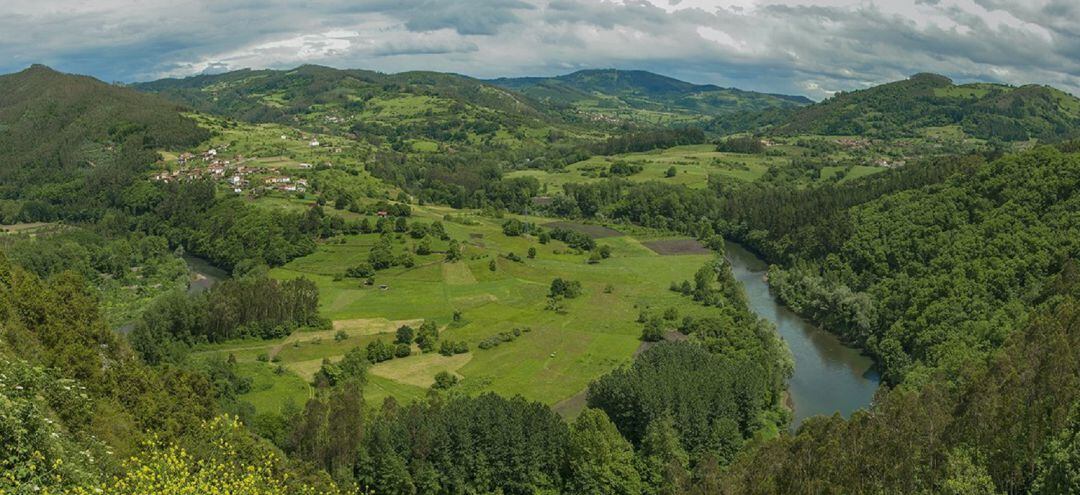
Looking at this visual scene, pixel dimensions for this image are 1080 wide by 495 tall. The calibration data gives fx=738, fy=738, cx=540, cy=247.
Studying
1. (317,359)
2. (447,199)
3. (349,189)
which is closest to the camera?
(317,359)

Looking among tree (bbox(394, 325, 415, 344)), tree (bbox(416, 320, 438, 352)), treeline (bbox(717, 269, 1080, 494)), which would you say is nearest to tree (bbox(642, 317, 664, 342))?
tree (bbox(416, 320, 438, 352))

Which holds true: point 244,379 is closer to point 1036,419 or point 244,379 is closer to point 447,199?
point 1036,419

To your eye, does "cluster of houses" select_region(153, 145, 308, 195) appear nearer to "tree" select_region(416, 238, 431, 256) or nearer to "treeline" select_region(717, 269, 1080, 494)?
"tree" select_region(416, 238, 431, 256)

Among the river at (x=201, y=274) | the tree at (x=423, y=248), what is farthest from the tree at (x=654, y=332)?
the river at (x=201, y=274)

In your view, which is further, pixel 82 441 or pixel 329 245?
pixel 329 245

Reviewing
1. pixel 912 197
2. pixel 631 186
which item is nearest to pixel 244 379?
pixel 912 197

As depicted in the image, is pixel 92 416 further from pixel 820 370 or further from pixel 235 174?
pixel 235 174
